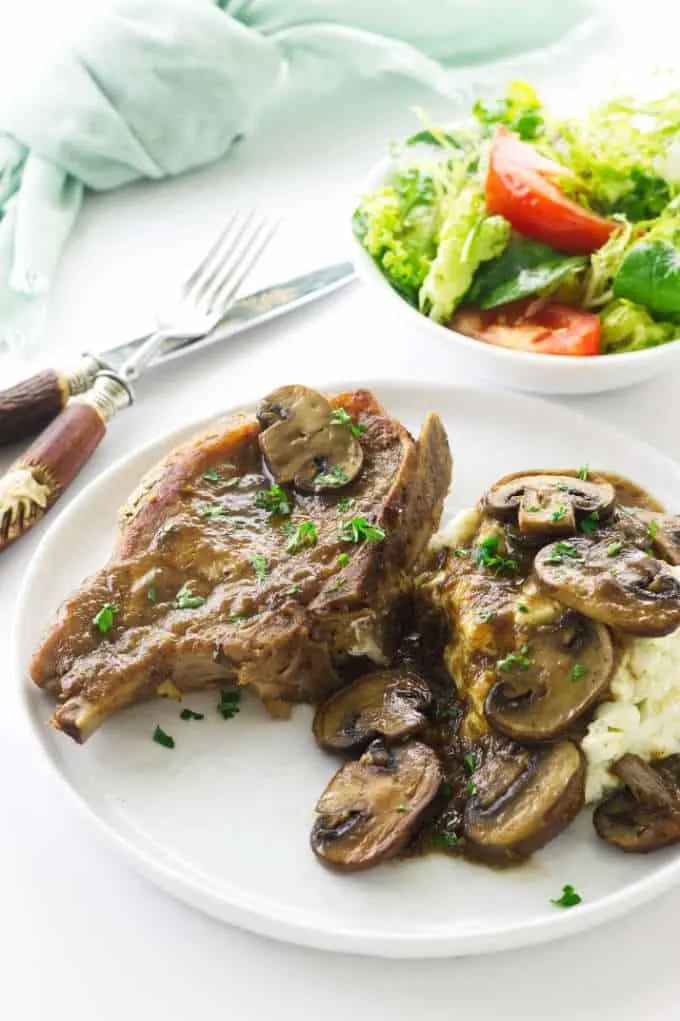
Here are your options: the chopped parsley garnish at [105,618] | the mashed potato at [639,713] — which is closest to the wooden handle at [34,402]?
the chopped parsley garnish at [105,618]

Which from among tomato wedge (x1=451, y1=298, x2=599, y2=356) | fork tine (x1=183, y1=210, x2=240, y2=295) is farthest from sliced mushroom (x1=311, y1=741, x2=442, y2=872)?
fork tine (x1=183, y1=210, x2=240, y2=295)

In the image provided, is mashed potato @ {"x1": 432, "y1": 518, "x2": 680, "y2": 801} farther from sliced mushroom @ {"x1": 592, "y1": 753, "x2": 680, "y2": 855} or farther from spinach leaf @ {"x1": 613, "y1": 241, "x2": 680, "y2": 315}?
spinach leaf @ {"x1": 613, "y1": 241, "x2": 680, "y2": 315}

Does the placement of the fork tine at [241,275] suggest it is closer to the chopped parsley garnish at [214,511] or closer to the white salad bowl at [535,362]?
the white salad bowl at [535,362]

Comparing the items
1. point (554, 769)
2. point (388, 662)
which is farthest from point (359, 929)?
point (388, 662)

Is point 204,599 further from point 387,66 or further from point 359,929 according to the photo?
point 387,66

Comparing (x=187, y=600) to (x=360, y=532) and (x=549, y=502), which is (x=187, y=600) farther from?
(x=549, y=502)
